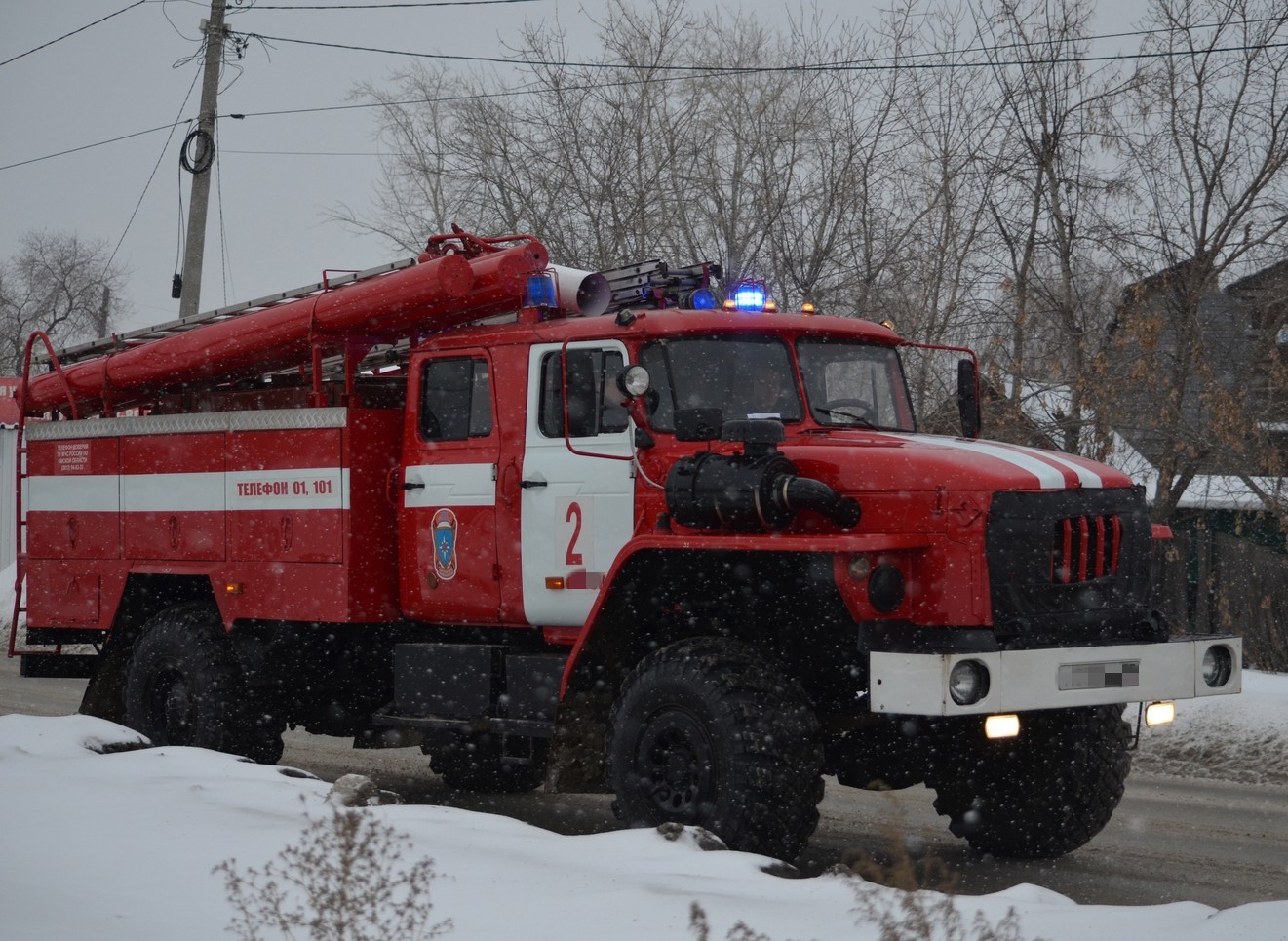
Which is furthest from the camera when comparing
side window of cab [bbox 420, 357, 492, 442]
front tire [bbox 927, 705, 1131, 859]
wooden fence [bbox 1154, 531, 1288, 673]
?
wooden fence [bbox 1154, 531, 1288, 673]

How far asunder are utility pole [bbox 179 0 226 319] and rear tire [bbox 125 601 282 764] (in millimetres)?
8875

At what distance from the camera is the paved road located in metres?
6.81

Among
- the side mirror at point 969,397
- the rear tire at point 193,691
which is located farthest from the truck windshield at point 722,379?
the rear tire at point 193,691

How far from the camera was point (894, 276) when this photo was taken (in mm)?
17047

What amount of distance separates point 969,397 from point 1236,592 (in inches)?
310

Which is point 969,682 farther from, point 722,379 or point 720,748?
point 722,379

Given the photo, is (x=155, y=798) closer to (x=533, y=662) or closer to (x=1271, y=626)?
(x=533, y=662)

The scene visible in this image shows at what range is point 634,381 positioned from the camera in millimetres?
7078

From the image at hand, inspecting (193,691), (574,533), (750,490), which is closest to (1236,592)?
(574,533)

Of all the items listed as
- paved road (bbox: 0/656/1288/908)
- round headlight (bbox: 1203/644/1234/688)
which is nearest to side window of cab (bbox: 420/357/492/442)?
paved road (bbox: 0/656/1288/908)

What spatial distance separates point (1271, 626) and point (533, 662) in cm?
970

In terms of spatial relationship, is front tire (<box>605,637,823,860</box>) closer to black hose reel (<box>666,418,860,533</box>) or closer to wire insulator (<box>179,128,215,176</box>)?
black hose reel (<box>666,418,860,533</box>)

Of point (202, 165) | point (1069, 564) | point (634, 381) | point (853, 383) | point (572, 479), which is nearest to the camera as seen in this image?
point (1069, 564)

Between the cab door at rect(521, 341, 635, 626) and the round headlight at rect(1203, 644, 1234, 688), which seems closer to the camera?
the round headlight at rect(1203, 644, 1234, 688)
